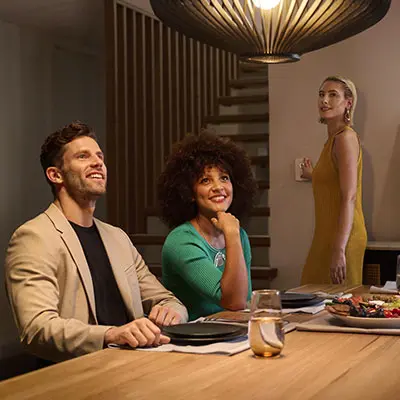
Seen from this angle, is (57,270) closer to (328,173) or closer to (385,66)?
(328,173)

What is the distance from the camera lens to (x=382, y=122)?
452 centimetres

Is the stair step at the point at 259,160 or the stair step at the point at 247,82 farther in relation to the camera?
the stair step at the point at 247,82

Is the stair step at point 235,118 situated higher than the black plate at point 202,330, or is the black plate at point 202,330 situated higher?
the stair step at point 235,118

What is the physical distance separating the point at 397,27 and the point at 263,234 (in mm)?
1850

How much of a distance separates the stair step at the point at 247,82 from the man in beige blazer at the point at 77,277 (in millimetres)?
3971

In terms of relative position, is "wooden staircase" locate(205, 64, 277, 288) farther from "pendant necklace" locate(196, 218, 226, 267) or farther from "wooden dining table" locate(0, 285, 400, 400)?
"wooden dining table" locate(0, 285, 400, 400)

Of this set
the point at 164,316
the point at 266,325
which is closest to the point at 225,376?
the point at 266,325

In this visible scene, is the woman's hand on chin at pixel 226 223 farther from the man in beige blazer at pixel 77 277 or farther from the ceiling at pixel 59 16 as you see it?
the ceiling at pixel 59 16

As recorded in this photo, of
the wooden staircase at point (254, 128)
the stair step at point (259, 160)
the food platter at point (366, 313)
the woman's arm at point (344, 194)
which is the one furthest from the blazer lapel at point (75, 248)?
the stair step at point (259, 160)

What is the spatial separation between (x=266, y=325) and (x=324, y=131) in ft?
9.51

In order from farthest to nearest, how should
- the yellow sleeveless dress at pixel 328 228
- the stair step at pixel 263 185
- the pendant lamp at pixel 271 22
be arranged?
the stair step at pixel 263 185 → the yellow sleeveless dress at pixel 328 228 → the pendant lamp at pixel 271 22

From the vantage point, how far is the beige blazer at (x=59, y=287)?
224cm

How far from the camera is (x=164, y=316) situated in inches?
97.1

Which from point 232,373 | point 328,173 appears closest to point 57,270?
point 232,373
